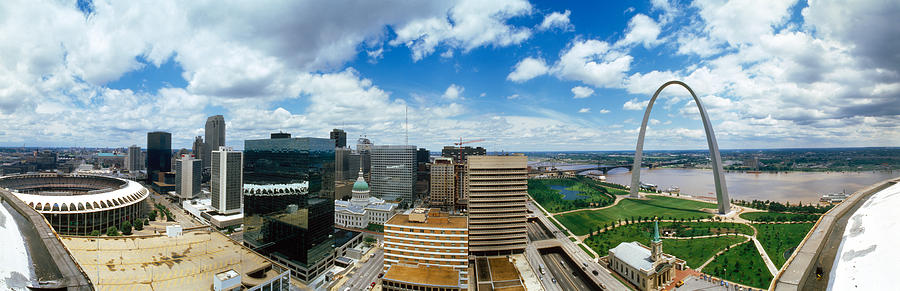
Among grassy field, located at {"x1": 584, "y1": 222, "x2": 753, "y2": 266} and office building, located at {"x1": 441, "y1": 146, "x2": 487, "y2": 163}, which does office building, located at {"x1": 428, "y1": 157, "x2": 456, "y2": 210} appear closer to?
grassy field, located at {"x1": 584, "y1": 222, "x2": 753, "y2": 266}

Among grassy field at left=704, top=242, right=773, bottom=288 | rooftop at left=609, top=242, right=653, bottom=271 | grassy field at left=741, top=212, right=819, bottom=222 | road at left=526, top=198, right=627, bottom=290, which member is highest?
grassy field at left=741, top=212, right=819, bottom=222

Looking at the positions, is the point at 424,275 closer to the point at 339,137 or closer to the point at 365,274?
the point at 365,274

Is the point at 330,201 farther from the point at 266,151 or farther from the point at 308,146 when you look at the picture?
the point at 266,151

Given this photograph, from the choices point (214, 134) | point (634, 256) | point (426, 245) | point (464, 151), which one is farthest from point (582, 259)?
point (214, 134)

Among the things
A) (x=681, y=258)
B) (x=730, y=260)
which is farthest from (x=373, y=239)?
(x=730, y=260)

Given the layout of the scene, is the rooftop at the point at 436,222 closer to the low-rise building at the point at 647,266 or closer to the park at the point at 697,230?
the low-rise building at the point at 647,266

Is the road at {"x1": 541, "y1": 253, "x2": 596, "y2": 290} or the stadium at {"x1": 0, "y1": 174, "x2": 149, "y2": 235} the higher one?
the stadium at {"x1": 0, "y1": 174, "x2": 149, "y2": 235}

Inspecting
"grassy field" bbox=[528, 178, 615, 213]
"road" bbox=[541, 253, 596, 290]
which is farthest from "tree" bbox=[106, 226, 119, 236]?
"grassy field" bbox=[528, 178, 615, 213]
